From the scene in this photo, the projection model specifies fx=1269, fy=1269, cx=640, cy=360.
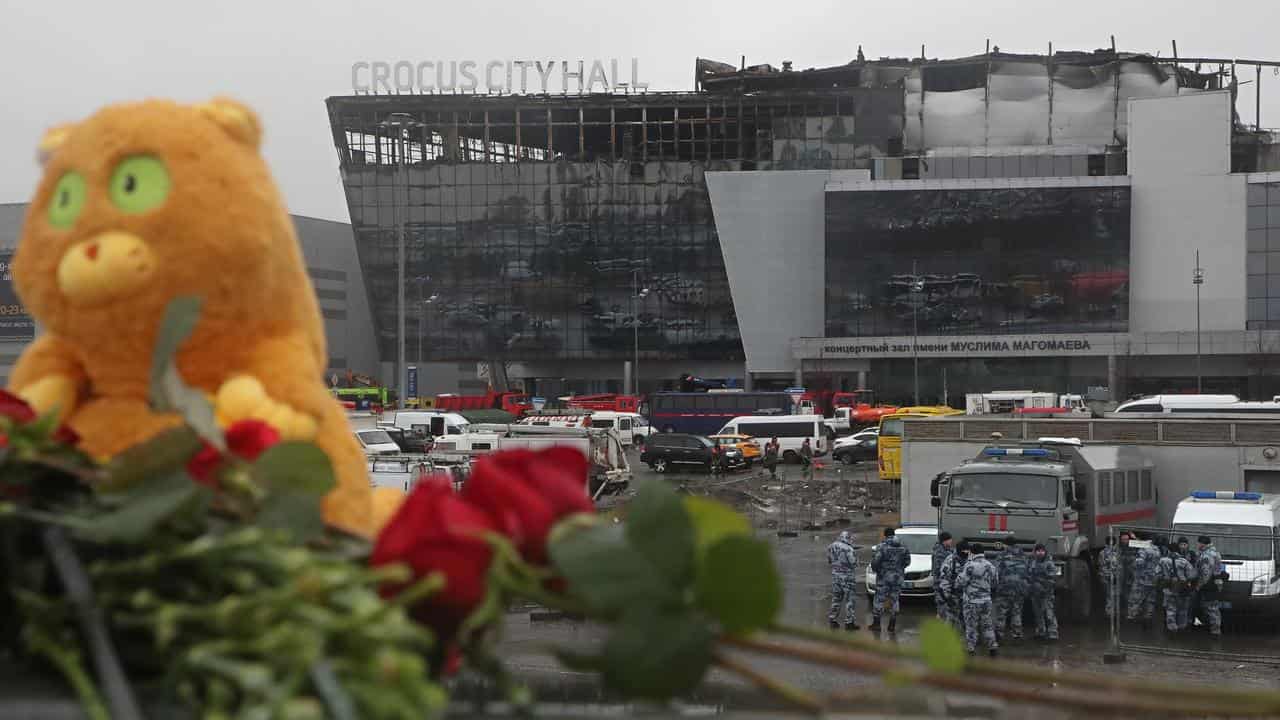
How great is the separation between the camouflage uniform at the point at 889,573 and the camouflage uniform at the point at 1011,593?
3.85 ft

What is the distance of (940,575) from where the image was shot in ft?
49.5

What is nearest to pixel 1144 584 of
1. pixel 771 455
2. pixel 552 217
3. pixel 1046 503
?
pixel 1046 503

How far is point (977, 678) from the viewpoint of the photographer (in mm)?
1318

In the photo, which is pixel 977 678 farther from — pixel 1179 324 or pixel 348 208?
pixel 348 208

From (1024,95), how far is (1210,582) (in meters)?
53.7

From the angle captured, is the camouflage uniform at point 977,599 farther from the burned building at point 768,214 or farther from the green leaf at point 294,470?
the burned building at point 768,214

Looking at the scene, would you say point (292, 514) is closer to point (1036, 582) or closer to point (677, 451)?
point (1036, 582)

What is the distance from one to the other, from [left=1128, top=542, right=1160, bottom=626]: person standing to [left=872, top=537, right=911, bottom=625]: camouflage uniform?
9.49 feet

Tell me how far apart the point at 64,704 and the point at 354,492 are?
0.83 metres

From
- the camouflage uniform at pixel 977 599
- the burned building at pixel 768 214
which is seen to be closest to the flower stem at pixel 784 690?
the camouflage uniform at pixel 977 599

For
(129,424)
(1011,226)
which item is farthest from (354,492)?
(1011,226)

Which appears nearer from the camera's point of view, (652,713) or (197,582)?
(197,582)

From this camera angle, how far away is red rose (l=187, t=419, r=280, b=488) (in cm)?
136

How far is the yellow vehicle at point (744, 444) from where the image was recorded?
39.6 m
